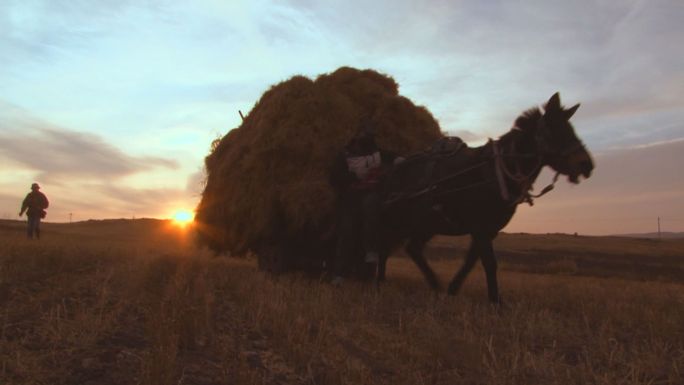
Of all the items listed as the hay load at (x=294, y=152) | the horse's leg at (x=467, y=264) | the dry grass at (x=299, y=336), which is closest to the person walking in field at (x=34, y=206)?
the hay load at (x=294, y=152)

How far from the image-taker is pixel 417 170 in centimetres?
802

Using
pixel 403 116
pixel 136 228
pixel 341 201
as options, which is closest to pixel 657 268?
pixel 403 116

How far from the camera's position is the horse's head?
627 cm

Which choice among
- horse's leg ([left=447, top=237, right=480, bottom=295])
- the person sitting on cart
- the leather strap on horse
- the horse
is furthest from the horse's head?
the person sitting on cart

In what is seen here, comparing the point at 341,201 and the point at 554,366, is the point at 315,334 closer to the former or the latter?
the point at 554,366

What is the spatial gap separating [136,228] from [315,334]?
5167 cm

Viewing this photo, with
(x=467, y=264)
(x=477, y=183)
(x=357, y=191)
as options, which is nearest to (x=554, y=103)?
(x=477, y=183)

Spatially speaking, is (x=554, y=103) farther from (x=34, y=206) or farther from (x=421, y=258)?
(x=34, y=206)

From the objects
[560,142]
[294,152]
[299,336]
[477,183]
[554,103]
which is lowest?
[299,336]

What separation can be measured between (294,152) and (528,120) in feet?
11.9

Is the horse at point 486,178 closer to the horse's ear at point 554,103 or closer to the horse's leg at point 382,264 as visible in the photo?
the horse's ear at point 554,103

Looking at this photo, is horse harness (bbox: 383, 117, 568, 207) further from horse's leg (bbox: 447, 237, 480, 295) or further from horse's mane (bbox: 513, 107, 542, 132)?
horse's leg (bbox: 447, 237, 480, 295)

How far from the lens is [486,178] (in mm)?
6879

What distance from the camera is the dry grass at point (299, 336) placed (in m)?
3.56
